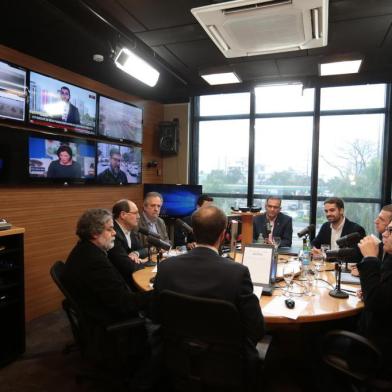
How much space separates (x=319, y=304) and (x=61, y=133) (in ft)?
10.6

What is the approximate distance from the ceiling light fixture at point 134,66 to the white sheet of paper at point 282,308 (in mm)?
2554

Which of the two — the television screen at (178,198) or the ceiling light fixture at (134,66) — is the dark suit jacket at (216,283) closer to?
the ceiling light fixture at (134,66)

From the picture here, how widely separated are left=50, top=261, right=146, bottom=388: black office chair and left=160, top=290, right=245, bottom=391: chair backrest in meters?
0.44

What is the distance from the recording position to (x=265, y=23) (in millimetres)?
2344

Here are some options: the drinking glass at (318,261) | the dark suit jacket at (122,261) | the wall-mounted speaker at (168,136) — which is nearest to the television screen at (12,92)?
the dark suit jacket at (122,261)

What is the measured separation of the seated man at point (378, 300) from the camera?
1.65 metres

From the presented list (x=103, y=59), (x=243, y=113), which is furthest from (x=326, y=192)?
(x=103, y=59)

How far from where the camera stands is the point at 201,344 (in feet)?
4.57

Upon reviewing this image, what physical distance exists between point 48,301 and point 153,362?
2.56 metres

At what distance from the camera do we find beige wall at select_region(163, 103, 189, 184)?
5.64 meters

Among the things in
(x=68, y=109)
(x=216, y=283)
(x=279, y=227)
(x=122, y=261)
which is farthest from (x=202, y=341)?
(x=68, y=109)

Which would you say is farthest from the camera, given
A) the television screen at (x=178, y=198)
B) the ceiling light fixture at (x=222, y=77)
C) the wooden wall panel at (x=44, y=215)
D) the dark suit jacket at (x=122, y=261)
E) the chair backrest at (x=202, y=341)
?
the television screen at (x=178, y=198)

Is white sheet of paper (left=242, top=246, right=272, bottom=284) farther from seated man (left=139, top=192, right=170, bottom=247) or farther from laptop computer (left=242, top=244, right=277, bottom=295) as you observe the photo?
seated man (left=139, top=192, right=170, bottom=247)

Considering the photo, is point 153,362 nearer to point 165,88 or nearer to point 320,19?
point 320,19
